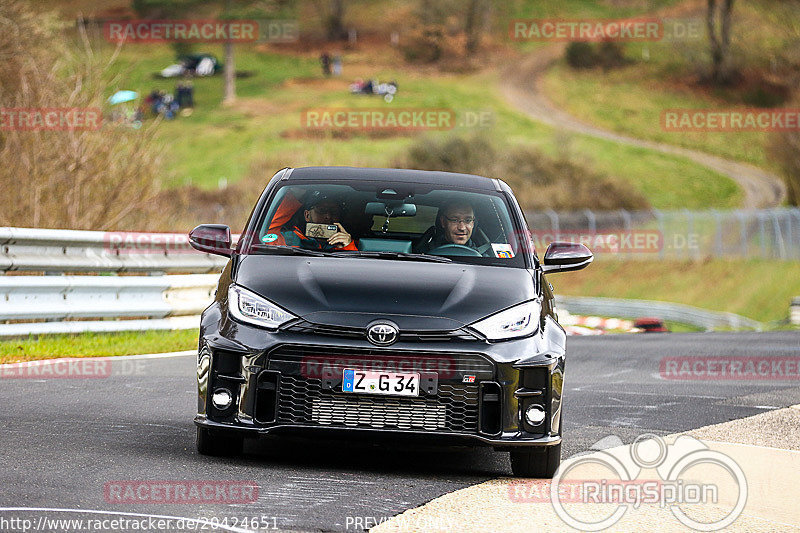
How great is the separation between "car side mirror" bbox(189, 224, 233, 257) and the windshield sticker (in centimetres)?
152

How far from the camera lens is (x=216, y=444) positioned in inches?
280

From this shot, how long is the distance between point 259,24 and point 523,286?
112 m

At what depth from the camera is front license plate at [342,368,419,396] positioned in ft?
21.7

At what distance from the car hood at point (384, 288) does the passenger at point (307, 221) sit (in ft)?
1.06

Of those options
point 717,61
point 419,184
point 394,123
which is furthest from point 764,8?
point 419,184

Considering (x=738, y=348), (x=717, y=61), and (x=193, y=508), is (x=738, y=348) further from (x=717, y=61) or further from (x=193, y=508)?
(x=717, y=61)

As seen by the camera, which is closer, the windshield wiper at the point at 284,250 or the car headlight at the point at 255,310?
the car headlight at the point at 255,310

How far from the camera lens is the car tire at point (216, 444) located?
7.09 m
